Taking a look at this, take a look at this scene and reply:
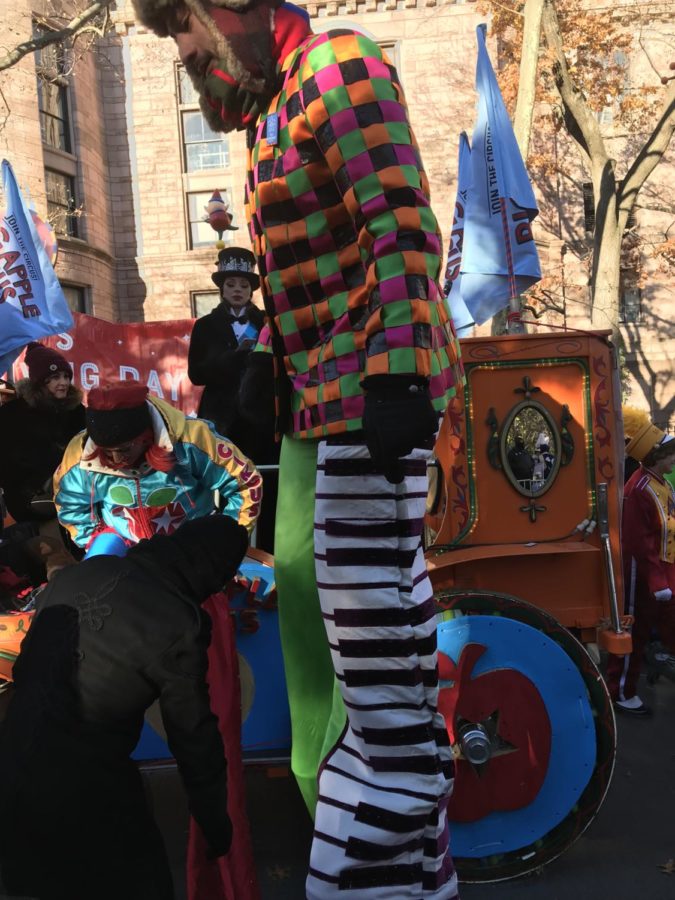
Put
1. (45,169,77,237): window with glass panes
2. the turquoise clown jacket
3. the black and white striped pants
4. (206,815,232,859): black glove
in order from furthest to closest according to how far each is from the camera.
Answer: (45,169,77,237): window with glass panes
the turquoise clown jacket
(206,815,232,859): black glove
the black and white striped pants

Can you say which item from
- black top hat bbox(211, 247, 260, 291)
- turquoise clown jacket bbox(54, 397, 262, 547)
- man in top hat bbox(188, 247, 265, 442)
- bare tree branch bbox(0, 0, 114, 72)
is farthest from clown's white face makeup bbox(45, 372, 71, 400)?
bare tree branch bbox(0, 0, 114, 72)

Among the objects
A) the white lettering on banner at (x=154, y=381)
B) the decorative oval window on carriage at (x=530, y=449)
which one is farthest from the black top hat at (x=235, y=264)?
the white lettering on banner at (x=154, y=381)

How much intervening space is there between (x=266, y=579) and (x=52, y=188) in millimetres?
17883

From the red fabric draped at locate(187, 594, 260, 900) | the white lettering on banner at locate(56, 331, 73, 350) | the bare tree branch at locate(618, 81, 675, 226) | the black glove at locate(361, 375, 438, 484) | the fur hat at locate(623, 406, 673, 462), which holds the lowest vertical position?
the red fabric draped at locate(187, 594, 260, 900)

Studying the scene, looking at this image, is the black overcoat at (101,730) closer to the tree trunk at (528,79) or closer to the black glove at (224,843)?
the black glove at (224,843)

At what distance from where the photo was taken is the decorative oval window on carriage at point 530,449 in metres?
2.90

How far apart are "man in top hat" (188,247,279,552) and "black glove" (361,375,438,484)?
6.87 feet

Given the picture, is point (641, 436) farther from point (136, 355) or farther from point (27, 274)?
point (136, 355)

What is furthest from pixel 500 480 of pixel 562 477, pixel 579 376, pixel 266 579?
pixel 266 579

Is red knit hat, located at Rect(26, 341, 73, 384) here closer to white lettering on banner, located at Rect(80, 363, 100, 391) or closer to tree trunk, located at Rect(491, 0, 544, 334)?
tree trunk, located at Rect(491, 0, 544, 334)

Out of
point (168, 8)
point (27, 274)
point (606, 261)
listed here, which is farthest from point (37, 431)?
point (606, 261)

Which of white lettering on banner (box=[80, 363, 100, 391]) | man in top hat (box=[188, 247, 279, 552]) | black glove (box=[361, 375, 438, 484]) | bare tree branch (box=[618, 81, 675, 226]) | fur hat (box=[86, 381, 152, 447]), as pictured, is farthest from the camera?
bare tree branch (box=[618, 81, 675, 226])

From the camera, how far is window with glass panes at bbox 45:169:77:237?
1792cm

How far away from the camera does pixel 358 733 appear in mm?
1681
